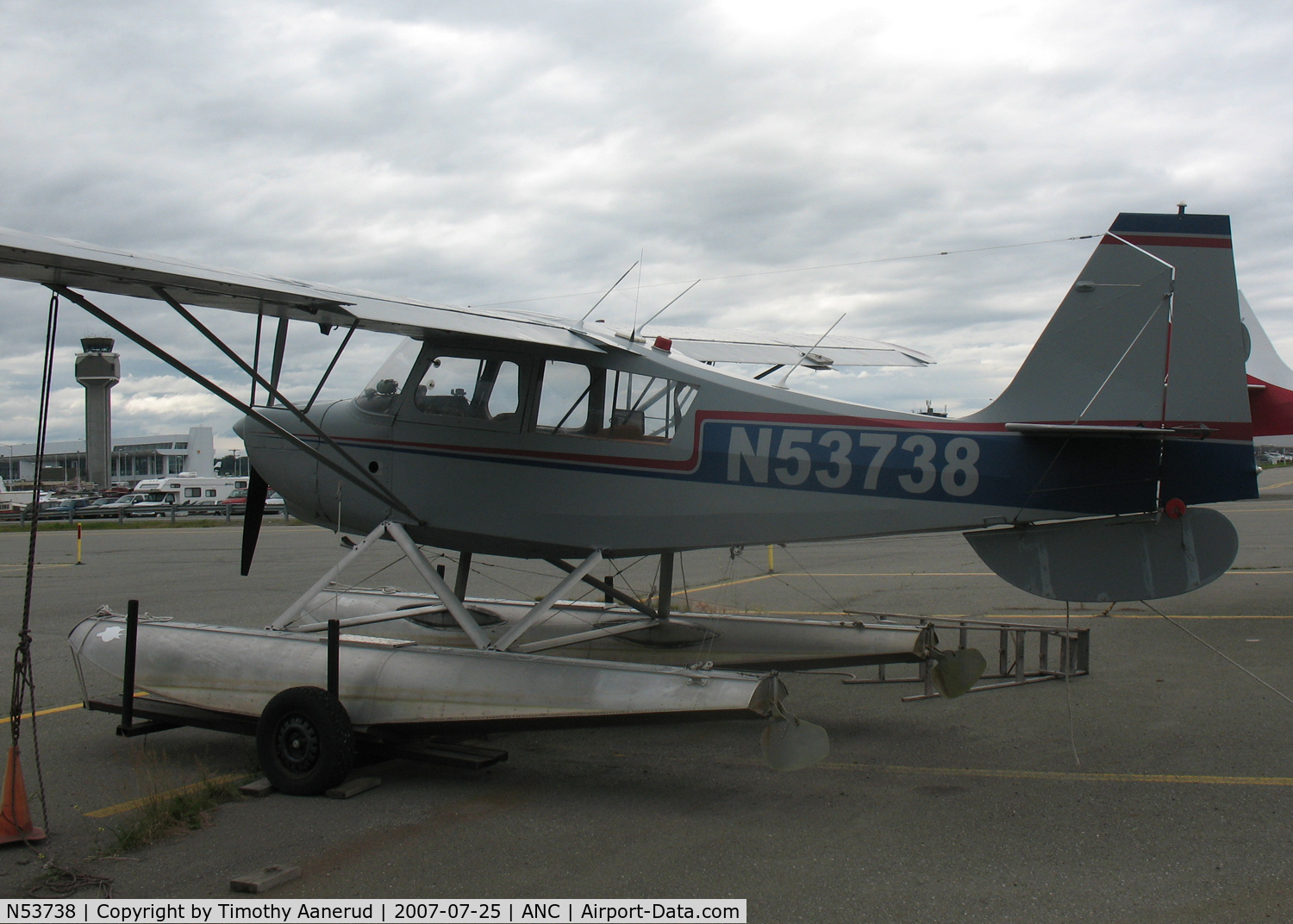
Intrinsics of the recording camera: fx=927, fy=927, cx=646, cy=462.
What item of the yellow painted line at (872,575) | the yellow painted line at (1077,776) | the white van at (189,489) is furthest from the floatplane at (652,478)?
the white van at (189,489)

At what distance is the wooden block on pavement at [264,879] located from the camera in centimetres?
403

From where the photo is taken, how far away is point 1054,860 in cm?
430

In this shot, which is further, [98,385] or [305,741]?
[98,385]

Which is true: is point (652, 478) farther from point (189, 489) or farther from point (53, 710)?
point (189, 489)

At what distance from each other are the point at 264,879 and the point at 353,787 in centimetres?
149

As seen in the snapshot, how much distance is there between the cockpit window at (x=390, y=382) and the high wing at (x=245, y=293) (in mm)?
460

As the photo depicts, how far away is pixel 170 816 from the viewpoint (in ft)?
15.9

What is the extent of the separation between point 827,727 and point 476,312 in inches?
164

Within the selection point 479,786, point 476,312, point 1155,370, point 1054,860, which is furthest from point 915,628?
point 476,312

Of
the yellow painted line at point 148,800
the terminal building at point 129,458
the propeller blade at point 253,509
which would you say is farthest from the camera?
the terminal building at point 129,458

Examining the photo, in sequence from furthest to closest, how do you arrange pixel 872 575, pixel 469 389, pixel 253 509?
pixel 872 575
pixel 253 509
pixel 469 389

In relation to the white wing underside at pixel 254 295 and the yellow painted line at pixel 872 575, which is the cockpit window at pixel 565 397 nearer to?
the white wing underside at pixel 254 295

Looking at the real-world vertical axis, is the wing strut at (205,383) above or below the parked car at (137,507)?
above

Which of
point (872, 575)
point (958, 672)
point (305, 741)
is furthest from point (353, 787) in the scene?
point (872, 575)
